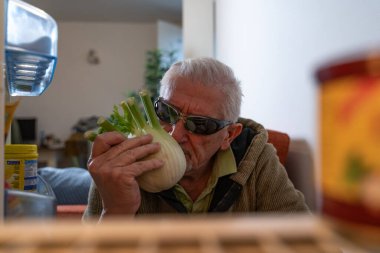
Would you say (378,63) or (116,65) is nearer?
(378,63)

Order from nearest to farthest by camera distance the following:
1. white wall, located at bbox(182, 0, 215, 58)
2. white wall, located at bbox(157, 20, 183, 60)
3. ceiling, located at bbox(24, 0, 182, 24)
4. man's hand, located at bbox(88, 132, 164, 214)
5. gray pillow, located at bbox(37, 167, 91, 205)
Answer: man's hand, located at bbox(88, 132, 164, 214) → gray pillow, located at bbox(37, 167, 91, 205) → white wall, located at bbox(182, 0, 215, 58) → ceiling, located at bbox(24, 0, 182, 24) → white wall, located at bbox(157, 20, 183, 60)

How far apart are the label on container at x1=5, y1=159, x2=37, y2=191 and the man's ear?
64 cm

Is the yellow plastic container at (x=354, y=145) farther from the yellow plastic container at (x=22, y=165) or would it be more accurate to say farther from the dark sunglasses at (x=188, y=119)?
the dark sunglasses at (x=188, y=119)

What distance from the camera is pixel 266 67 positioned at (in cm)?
224

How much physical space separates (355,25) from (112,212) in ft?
2.61

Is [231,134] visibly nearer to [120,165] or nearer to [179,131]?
[179,131]

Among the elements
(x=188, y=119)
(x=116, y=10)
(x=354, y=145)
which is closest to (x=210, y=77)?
(x=188, y=119)

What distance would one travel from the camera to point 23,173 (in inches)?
30.0

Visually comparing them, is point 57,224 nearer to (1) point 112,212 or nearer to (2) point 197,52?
(1) point 112,212

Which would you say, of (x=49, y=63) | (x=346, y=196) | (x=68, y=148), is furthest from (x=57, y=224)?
(x=68, y=148)

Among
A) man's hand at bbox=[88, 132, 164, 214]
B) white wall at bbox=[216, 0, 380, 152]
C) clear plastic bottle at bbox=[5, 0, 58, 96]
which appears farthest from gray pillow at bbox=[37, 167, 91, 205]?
clear plastic bottle at bbox=[5, 0, 58, 96]

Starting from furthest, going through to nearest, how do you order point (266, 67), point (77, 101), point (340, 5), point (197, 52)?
1. point (77, 101)
2. point (197, 52)
3. point (266, 67)
4. point (340, 5)

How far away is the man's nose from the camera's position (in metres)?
1.13

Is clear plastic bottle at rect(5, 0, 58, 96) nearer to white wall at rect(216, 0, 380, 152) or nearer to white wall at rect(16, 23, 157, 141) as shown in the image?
white wall at rect(216, 0, 380, 152)
